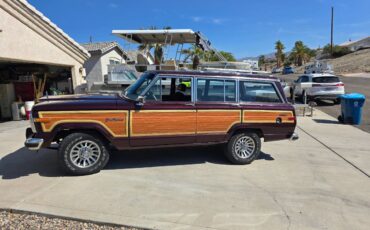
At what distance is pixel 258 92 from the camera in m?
5.91

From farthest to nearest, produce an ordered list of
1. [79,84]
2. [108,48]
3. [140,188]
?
[108,48], [79,84], [140,188]

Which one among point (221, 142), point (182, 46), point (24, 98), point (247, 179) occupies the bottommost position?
point (247, 179)

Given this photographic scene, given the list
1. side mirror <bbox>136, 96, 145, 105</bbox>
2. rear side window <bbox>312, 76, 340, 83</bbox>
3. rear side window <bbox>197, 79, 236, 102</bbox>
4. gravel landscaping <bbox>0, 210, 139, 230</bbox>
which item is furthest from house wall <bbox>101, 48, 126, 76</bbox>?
gravel landscaping <bbox>0, 210, 139, 230</bbox>

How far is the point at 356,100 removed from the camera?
10016mm

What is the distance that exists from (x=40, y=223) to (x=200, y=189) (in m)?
2.31

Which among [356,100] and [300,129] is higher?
[356,100]

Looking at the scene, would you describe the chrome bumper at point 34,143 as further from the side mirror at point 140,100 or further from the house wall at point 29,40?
the house wall at point 29,40

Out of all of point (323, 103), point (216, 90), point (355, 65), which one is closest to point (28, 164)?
point (216, 90)

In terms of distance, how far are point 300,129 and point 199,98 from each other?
546 cm

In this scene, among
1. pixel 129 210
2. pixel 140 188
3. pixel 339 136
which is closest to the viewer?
pixel 129 210

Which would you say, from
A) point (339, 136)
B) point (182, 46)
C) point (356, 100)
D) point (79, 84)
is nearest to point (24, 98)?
point (79, 84)

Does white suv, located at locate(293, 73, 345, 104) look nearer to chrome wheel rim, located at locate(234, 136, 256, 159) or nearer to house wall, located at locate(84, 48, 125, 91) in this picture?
chrome wheel rim, located at locate(234, 136, 256, 159)

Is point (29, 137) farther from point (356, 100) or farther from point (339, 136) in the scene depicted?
point (356, 100)

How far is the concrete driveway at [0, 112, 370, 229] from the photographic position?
3.70 meters
